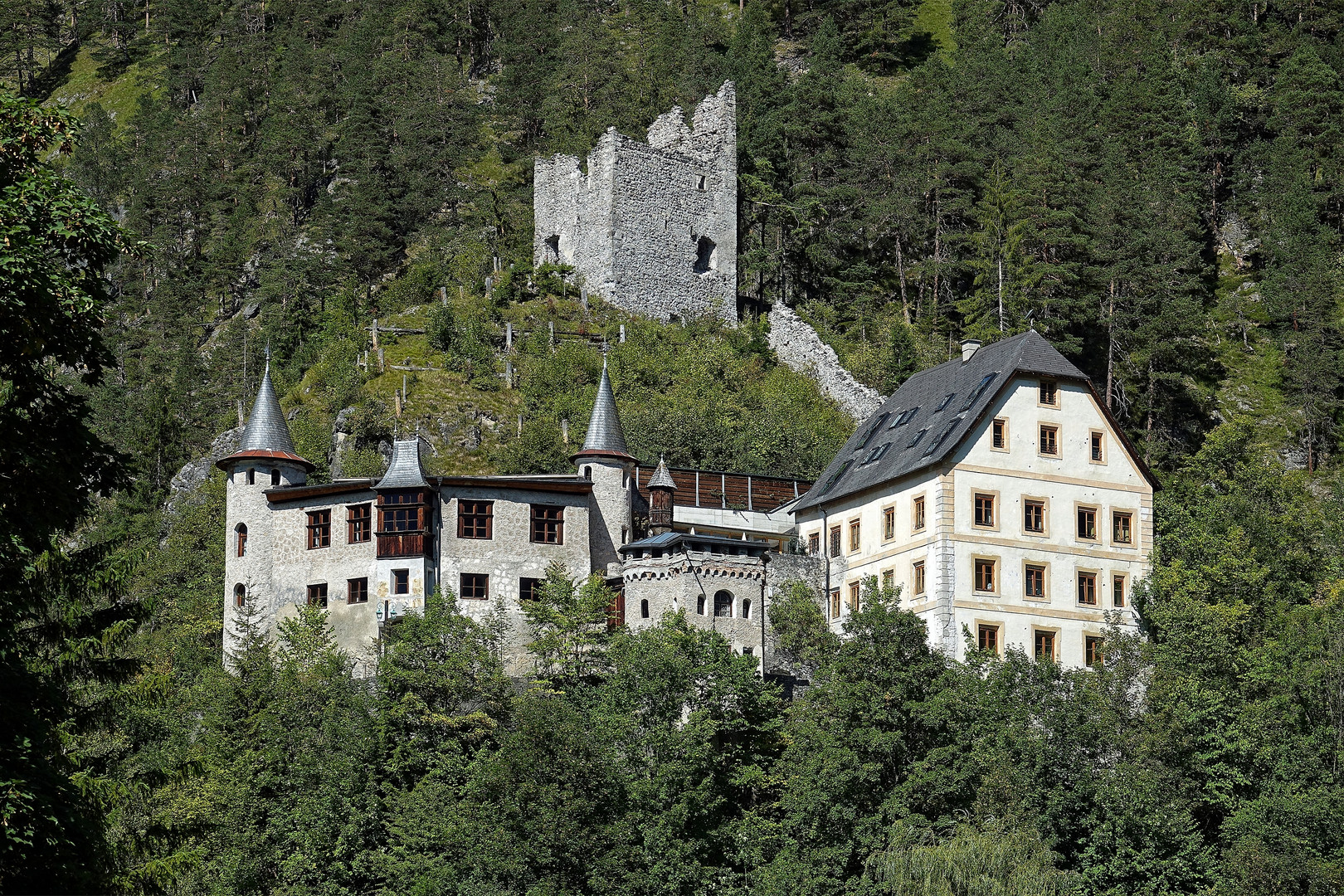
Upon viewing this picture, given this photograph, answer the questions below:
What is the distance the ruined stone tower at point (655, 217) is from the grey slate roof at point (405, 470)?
26350 millimetres

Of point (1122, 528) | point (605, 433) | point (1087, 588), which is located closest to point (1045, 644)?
point (1087, 588)

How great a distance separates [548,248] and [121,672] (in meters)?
62.5

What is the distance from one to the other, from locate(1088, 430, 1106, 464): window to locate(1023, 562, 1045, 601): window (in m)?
4.42

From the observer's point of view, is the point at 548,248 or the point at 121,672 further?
the point at 548,248

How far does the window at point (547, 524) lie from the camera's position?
56938mm

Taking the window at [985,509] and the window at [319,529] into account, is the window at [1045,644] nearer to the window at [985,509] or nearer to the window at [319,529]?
the window at [985,509]

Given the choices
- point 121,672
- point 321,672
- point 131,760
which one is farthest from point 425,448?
point 121,672

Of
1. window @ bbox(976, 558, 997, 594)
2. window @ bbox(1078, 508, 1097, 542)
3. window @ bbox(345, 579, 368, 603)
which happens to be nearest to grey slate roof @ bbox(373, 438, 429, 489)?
window @ bbox(345, 579, 368, 603)

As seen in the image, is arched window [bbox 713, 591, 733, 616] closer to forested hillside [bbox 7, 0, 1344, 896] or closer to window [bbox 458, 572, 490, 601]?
forested hillside [bbox 7, 0, 1344, 896]

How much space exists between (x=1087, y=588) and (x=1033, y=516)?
113 inches

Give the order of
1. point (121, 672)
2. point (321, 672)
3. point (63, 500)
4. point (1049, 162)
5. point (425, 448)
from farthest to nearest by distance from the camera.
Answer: point (1049, 162) < point (425, 448) < point (321, 672) < point (121, 672) < point (63, 500)

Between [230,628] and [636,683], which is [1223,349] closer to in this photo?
[636,683]

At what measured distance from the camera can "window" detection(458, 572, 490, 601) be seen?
55719 mm

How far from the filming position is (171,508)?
253 feet
